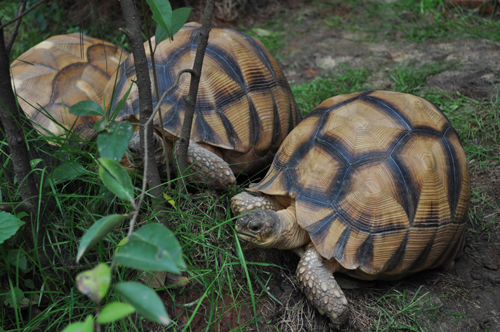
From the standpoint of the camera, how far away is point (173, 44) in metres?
2.58

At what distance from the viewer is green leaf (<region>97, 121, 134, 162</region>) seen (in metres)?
1.07

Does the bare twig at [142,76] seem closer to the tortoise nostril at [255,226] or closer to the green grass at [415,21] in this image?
the tortoise nostril at [255,226]

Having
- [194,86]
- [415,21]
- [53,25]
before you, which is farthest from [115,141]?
[415,21]

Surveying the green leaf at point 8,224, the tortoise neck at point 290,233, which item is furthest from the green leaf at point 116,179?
the tortoise neck at point 290,233

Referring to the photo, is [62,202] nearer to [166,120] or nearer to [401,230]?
[166,120]

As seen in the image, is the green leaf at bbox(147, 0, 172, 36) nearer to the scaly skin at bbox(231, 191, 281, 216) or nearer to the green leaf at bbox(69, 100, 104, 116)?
the green leaf at bbox(69, 100, 104, 116)

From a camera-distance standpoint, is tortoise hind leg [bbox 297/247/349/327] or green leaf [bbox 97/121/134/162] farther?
tortoise hind leg [bbox 297/247/349/327]

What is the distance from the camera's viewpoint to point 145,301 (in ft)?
2.58

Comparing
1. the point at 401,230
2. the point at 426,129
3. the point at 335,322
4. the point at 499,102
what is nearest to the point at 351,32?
the point at 499,102

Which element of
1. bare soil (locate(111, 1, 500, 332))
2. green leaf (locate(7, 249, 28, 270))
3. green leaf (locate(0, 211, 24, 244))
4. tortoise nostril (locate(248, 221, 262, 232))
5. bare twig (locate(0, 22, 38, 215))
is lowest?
bare soil (locate(111, 1, 500, 332))

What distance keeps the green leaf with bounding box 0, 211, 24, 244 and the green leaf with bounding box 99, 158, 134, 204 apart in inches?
30.3

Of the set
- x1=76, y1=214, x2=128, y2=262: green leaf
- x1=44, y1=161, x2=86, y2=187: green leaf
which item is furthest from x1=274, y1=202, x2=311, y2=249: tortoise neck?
x1=76, y1=214, x2=128, y2=262: green leaf

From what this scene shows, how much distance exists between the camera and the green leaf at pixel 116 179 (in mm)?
986

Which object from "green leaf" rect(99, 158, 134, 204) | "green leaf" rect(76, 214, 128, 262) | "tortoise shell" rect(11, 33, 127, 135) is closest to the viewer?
"green leaf" rect(76, 214, 128, 262)
